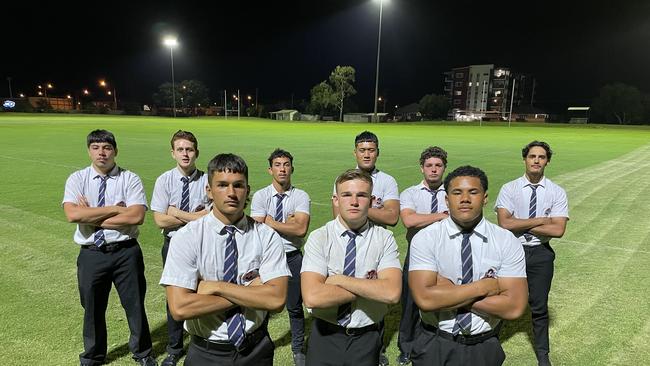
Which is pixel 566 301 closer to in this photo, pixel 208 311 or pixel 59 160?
pixel 208 311

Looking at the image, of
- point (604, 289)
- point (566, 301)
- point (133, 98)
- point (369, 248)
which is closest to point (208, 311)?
point (369, 248)

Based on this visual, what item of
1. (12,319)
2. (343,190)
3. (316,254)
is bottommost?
(12,319)

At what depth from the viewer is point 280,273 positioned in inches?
125

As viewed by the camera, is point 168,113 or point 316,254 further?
point 168,113

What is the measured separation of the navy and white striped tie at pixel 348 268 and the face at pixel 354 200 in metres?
0.15

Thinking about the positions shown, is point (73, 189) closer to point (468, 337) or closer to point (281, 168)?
point (281, 168)

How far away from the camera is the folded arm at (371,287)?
314cm

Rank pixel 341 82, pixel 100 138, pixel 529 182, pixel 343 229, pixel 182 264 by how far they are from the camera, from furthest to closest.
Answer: pixel 341 82
pixel 529 182
pixel 100 138
pixel 343 229
pixel 182 264

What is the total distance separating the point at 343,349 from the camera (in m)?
3.32

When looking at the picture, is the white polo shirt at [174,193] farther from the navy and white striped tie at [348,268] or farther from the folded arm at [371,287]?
the folded arm at [371,287]

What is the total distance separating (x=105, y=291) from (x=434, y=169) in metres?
4.08

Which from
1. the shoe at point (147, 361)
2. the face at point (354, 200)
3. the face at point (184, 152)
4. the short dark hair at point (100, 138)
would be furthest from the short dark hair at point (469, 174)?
the shoe at point (147, 361)

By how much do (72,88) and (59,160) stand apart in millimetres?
122394

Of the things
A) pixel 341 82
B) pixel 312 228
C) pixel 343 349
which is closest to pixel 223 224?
pixel 343 349
